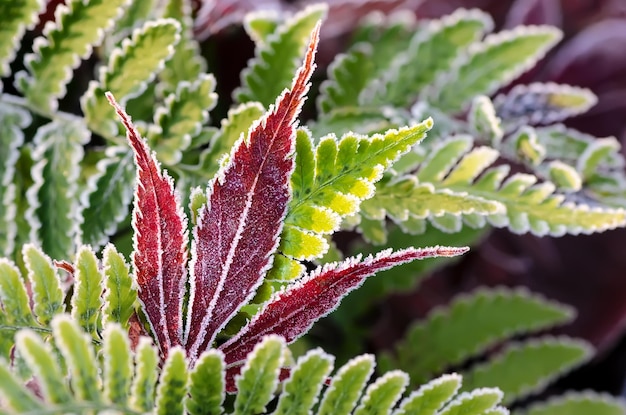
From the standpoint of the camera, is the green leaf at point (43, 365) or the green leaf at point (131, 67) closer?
the green leaf at point (43, 365)

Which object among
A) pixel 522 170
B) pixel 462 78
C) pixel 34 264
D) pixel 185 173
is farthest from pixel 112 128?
pixel 522 170

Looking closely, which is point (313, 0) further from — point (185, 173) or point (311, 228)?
point (311, 228)

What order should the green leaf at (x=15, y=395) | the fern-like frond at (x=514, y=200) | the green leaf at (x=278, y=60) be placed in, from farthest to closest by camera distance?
the green leaf at (x=278, y=60), the fern-like frond at (x=514, y=200), the green leaf at (x=15, y=395)

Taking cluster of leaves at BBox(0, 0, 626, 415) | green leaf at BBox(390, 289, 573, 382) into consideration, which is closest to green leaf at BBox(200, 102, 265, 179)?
cluster of leaves at BBox(0, 0, 626, 415)

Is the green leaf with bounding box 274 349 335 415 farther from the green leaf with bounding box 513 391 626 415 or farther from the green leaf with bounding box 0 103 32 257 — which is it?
the green leaf with bounding box 513 391 626 415

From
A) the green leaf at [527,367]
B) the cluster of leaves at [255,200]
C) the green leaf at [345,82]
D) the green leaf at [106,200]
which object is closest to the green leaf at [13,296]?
the cluster of leaves at [255,200]

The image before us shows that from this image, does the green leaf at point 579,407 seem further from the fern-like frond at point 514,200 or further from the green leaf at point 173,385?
the green leaf at point 173,385

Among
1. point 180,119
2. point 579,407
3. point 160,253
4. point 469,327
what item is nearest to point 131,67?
point 180,119
